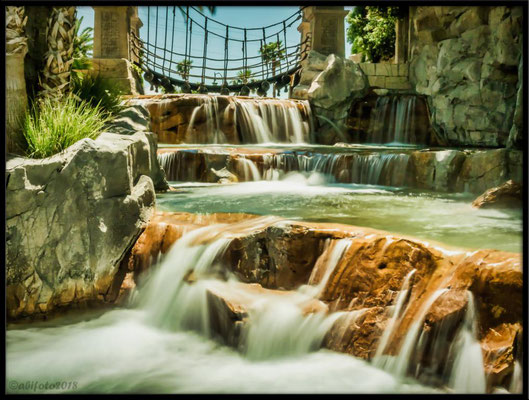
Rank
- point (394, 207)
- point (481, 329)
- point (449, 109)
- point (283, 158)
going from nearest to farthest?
point (481, 329), point (394, 207), point (283, 158), point (449, 109)

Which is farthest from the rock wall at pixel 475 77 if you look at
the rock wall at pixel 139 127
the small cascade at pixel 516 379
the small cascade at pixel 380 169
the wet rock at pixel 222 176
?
the small cascade at pixel 516 379

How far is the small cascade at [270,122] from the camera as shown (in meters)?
13.8

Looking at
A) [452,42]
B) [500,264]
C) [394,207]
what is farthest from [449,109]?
[500,264]

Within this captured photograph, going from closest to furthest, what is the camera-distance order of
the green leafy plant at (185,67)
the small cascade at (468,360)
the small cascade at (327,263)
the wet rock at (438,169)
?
the small cascade at (468,360) → the small cascade at (327,263) → the wet rock at (438,169) → the green leafy plant at (185,67)

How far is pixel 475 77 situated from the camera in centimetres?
1281

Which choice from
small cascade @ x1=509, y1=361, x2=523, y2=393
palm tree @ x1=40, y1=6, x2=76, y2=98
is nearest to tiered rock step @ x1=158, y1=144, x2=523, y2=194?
palm tree @ x1=40, y1=6, x2=76, y2=98

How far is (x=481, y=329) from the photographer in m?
3.05

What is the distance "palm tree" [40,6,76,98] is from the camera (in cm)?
498

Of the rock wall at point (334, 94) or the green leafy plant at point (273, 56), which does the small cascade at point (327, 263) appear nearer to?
the rock wall at point (334, 94)

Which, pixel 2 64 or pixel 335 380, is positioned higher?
pixel 2 64

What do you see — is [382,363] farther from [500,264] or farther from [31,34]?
[31,34]

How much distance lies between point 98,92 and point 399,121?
10.2 m

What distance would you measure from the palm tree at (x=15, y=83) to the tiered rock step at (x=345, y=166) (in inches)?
182

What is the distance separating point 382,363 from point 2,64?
3.01 meters
